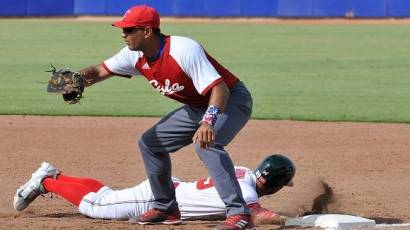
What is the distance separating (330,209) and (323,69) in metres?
10.8

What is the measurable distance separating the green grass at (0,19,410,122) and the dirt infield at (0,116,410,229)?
0.84 meters

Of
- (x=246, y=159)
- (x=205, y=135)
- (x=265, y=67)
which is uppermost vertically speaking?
(x=205, y=135)

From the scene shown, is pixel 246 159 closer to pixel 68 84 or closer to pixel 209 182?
pixel 209 182

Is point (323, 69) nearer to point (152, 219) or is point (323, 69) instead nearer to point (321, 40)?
point (321, 40)

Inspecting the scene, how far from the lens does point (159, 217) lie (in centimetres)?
676

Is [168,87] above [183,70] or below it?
below

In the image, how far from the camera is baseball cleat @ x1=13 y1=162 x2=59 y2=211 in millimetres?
7016

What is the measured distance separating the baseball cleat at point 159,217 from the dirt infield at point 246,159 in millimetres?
94

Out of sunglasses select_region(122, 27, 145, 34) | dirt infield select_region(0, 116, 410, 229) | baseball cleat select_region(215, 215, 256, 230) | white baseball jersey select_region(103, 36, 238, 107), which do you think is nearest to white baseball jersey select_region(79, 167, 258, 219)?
dirt infield select_region(0, 116, 410, 229)

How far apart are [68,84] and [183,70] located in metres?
0.91

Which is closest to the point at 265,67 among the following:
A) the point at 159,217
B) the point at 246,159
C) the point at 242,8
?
the point at 246,159

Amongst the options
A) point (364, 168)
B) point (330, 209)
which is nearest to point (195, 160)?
point (364, 168)

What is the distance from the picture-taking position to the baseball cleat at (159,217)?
22.2 ft

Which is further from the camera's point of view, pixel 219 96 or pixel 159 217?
pixel 159 217
